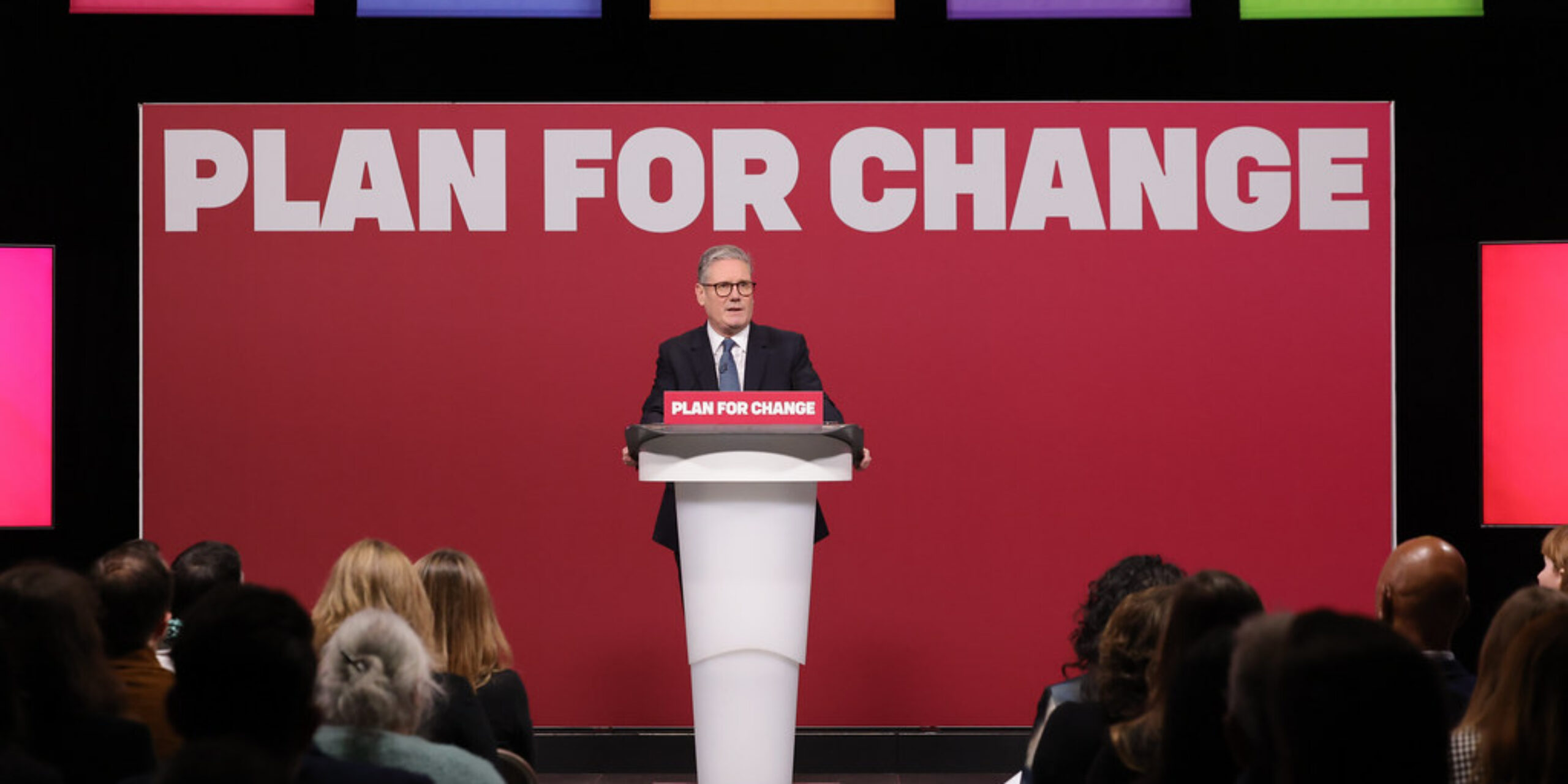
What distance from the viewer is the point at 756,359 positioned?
14.5ft

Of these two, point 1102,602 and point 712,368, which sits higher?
point 712,368

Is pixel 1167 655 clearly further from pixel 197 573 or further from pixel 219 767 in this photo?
pixel 197 573

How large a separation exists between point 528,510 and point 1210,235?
2738 mm

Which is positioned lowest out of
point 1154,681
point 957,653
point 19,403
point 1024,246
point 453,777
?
point 957,653

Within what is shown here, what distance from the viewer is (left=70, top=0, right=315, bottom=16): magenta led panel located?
5418 mm

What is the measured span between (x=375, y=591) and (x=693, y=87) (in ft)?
10.1

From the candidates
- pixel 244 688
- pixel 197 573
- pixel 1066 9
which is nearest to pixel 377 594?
pixel 197 573

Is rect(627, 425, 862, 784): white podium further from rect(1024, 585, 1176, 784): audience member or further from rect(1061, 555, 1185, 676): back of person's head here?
rect(1024, 585, 1176, 784): audience member

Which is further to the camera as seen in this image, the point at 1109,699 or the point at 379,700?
the point at 1109,699

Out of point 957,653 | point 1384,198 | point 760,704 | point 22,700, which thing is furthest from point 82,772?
point 1384,198

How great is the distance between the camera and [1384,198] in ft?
17.7

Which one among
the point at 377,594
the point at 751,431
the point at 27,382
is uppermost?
the point at 27,382

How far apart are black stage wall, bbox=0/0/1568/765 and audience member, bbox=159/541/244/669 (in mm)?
2176

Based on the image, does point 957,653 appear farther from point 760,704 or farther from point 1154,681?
point 1154,681
